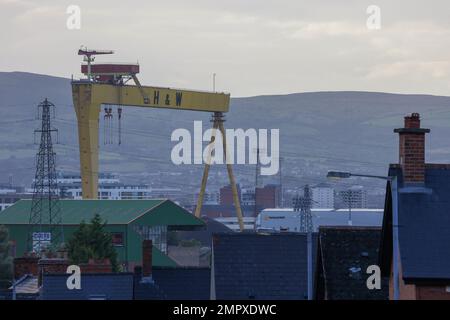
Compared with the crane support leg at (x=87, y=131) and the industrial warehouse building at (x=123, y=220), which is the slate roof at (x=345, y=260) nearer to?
the industrial warehouse building at (x=123, y=220)

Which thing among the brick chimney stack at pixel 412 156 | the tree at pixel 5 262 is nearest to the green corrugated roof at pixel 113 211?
the tree at pixel 5 262

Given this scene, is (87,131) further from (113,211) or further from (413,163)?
(413,163)

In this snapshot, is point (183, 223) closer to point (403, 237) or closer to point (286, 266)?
point (286, 266)

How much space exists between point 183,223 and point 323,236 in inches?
2914

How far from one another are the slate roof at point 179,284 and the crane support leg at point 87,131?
6596 cm

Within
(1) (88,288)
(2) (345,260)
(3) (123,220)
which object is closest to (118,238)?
(3) (123,220)

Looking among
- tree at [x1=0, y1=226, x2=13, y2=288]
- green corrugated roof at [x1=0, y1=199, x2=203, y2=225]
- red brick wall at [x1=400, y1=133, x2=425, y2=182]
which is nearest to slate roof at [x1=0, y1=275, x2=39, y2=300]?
tree at [x1=0, y1=226, x2=13, y2=288]

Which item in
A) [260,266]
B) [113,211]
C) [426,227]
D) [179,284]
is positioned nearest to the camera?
[426,227]

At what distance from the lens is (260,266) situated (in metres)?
36.8

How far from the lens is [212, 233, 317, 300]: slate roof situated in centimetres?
3603

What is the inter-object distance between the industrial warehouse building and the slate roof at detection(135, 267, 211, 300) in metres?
50.9

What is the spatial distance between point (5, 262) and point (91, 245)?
9.26 meters
